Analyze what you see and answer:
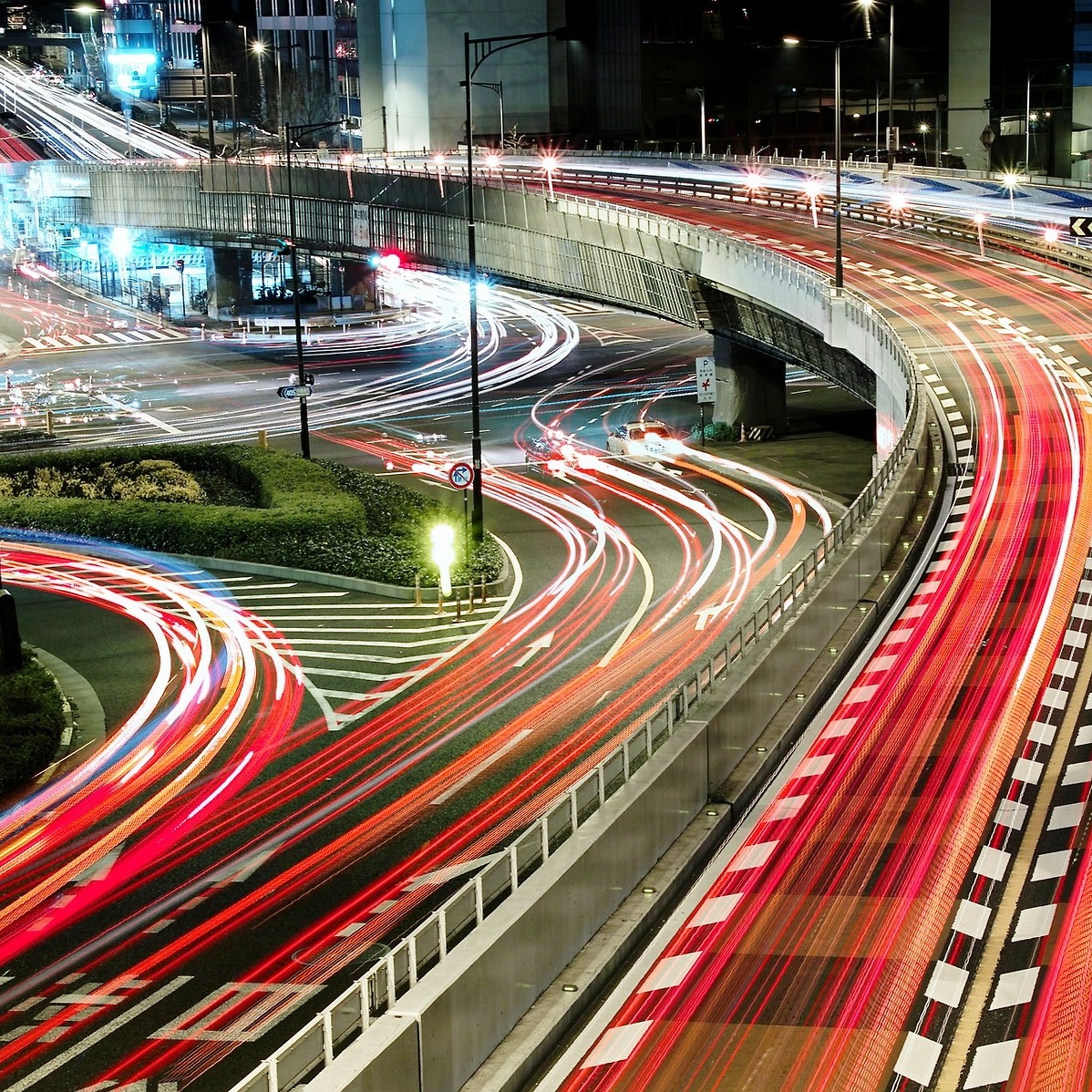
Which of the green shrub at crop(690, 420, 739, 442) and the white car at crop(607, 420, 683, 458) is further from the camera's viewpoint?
the green shrub at crop(690, 420, 739, 442)

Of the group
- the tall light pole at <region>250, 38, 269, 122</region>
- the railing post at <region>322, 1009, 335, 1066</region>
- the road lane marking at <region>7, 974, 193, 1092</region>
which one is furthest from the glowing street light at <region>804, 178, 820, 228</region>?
the tall light pole at <region>250, 38, 269, 122</region>

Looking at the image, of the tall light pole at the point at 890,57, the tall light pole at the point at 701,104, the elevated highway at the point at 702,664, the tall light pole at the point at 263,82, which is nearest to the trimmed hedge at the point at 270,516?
the elevated highway at the point at 702,664

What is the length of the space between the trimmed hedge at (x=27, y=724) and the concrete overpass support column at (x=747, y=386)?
1418 inches

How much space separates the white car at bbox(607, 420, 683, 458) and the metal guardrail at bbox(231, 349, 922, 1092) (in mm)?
32851

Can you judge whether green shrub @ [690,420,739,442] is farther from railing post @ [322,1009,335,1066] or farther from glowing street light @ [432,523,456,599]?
railing post @ [322,1009,335,1066]

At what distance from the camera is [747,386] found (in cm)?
6191

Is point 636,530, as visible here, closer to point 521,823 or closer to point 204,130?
point 521,823

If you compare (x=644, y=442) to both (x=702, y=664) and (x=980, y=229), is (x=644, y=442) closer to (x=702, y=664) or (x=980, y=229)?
(x=980, y=229)

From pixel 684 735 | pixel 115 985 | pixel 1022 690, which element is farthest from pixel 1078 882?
pixel 115 985

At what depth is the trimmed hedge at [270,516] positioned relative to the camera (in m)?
40.8

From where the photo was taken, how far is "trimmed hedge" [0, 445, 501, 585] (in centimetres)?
4075

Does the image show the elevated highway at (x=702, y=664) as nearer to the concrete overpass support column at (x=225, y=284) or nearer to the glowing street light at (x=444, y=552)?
the glowing street light at (x=444, y=552)

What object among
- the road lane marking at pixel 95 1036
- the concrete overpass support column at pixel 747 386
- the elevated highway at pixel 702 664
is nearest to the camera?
the elevated highway at pixel 702 664

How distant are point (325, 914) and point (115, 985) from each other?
2860 mm
